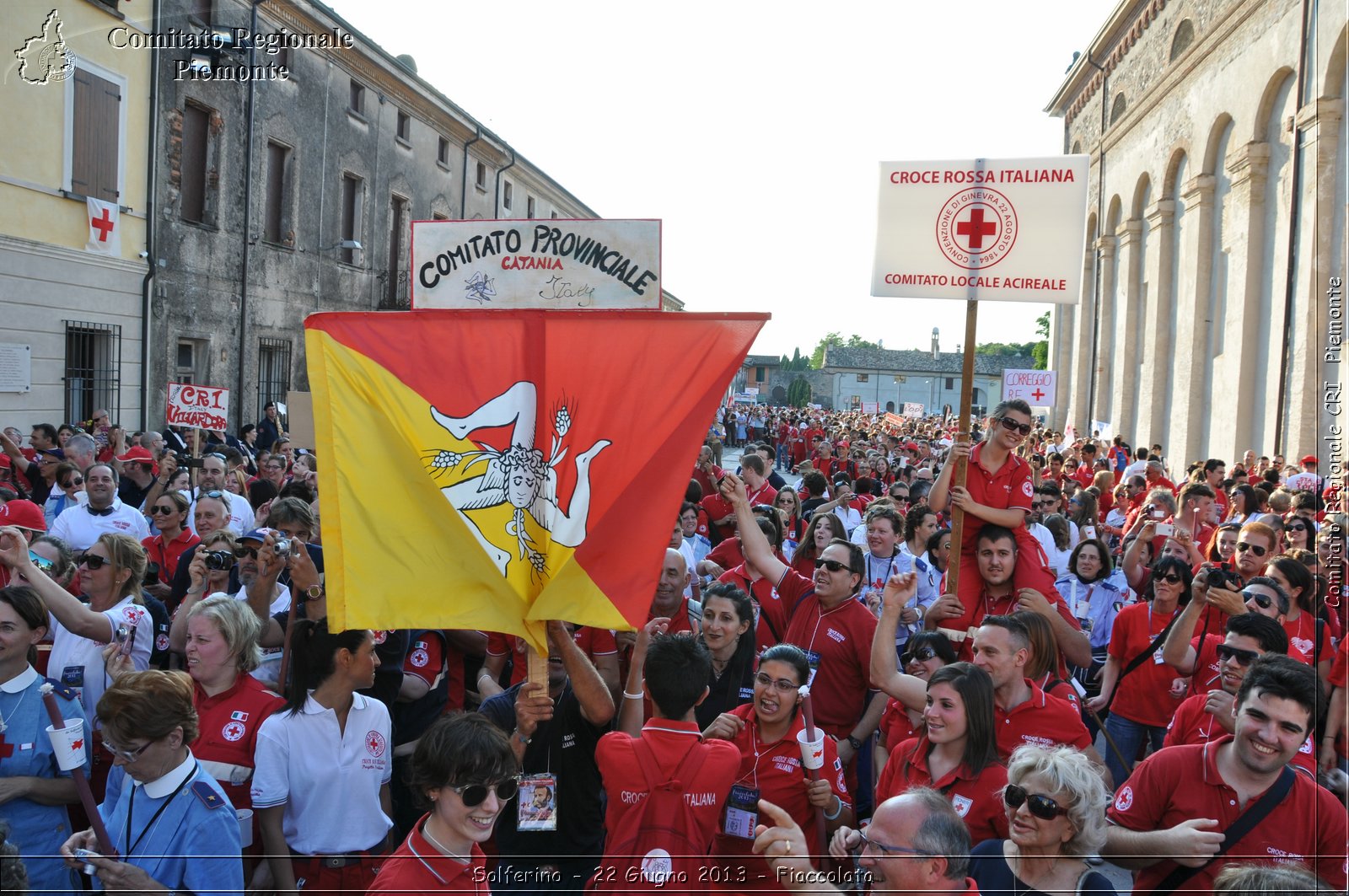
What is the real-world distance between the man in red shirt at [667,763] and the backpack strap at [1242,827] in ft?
5.25

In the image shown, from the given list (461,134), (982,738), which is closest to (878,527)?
(982,738)

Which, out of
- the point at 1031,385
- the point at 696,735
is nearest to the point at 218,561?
the point at 696,735

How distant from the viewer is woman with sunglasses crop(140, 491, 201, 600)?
765 cm

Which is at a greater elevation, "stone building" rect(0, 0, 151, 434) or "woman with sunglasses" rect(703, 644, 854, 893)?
"stone building" rect(0, 0, 151, 434)

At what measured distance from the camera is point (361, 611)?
3.84m

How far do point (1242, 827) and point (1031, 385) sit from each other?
16.0 m

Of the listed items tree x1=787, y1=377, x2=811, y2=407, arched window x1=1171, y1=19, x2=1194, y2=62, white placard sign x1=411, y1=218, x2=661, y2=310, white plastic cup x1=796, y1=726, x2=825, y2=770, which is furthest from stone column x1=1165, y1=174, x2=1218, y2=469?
tree x1=787, y1=377, x2=811, y2=407

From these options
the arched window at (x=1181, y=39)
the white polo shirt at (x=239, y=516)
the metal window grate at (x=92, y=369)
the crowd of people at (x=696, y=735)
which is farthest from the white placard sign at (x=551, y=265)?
the arched window at (x=1181, y=39)

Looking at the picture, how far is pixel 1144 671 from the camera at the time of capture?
6703mm

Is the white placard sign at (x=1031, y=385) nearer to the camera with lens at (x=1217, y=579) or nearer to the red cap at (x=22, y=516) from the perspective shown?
the camera with lens at (x=1217, y=579)

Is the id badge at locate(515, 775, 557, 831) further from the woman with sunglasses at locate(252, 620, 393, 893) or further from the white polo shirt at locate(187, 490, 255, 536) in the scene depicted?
the white polo shirt at locate(187, 490, 255, 536)

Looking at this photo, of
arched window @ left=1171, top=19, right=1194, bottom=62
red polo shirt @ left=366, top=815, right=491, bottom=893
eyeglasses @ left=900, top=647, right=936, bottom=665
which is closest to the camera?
red polo shirt @ left=366, top=815, right=491, bottom=893

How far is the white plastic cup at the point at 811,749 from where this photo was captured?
423 centimetres

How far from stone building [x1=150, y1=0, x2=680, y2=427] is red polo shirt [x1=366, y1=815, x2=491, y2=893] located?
19.4m
